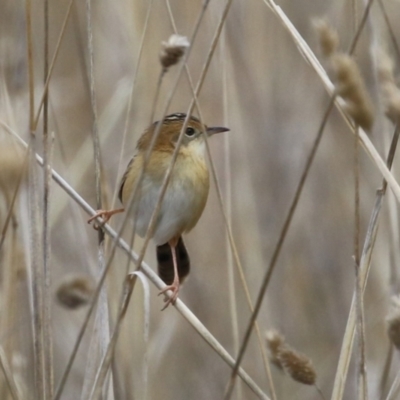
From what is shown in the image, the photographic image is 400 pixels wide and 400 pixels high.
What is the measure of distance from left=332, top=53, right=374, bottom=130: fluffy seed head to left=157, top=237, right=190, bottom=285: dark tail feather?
7.40 feet

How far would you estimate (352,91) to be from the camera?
1.38m

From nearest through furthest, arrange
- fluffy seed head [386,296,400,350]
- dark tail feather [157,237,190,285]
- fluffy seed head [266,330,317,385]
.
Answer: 1. fluffy seed head [386,296,400,350]
2. fluffy seed head [266,330,317,385]
3. dark tail feather [157,237,190,285]

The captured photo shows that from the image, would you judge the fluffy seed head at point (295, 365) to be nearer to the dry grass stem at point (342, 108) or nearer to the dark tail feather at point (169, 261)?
the dry grass stem at point (342, 108)

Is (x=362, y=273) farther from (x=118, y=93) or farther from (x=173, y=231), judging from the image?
(x=118, y=93)

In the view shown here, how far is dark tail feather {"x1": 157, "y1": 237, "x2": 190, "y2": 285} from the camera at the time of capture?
359 centimetres

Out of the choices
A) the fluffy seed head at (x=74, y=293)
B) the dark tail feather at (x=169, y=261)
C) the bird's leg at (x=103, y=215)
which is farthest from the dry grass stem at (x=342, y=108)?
the dark tail feather at (x=169, y=261)

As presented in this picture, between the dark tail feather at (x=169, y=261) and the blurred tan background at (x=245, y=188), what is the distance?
17 centimetres

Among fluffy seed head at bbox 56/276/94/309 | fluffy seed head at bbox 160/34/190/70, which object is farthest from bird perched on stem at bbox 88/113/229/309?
fluffy seed head at bbox 160/34/190/70

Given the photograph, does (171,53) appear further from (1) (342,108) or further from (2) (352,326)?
(2) (352,326)

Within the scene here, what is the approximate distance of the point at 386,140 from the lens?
9.64 ft

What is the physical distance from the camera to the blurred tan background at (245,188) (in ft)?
12.0

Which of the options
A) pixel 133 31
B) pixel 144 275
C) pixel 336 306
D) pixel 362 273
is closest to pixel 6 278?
pixel 144 275

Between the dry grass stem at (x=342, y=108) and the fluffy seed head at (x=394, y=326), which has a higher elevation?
the dry grass stem at (x=342, y=108)

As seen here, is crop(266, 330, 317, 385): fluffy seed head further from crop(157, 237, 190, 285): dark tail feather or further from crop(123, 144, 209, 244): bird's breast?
crop(157, 237, 190, 285): dark tail feather
